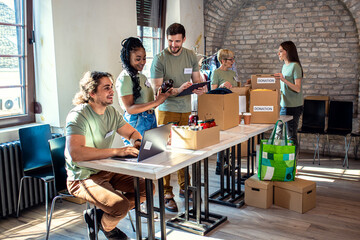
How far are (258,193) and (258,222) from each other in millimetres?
395

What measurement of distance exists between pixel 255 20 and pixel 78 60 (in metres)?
3.39

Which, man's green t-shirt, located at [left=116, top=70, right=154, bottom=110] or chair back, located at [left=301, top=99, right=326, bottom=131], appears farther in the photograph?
chair back, located at [left=301, top=99, right=326, bottom=131]

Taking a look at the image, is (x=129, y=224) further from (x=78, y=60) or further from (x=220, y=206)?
(x=78, y=60)

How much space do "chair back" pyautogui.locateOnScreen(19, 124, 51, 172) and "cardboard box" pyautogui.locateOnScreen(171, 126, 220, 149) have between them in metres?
1.56

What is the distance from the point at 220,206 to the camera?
378 cm

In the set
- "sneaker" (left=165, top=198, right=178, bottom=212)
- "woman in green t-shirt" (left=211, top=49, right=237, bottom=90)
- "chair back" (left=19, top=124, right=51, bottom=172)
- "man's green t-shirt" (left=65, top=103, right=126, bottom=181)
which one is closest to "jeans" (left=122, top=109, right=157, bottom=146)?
"man's green t-shirt" (left=65, top=103, right=126, bottom=181)

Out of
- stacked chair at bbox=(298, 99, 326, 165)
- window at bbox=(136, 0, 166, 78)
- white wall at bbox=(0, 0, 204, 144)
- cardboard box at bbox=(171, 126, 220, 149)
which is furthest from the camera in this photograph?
stacked chair at bbox=(298, 99, 326, 165)

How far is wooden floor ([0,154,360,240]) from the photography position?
3158 millimetres

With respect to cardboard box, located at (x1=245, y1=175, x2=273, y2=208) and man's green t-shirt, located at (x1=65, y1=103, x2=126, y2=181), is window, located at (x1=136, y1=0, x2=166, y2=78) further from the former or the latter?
man's green t-shirt, located at (x1=65, y1=103, x2=126, y2=181)

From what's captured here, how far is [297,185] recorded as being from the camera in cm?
361

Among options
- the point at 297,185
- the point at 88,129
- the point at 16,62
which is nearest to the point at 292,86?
the point at 297,185

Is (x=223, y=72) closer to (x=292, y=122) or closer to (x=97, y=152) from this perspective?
(x=292, y=122)

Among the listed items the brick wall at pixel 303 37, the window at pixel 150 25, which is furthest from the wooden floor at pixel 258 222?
the window at pixel 150 25

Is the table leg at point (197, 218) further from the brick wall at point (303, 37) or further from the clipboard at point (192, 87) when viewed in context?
the brick wall at point (303, 37)
